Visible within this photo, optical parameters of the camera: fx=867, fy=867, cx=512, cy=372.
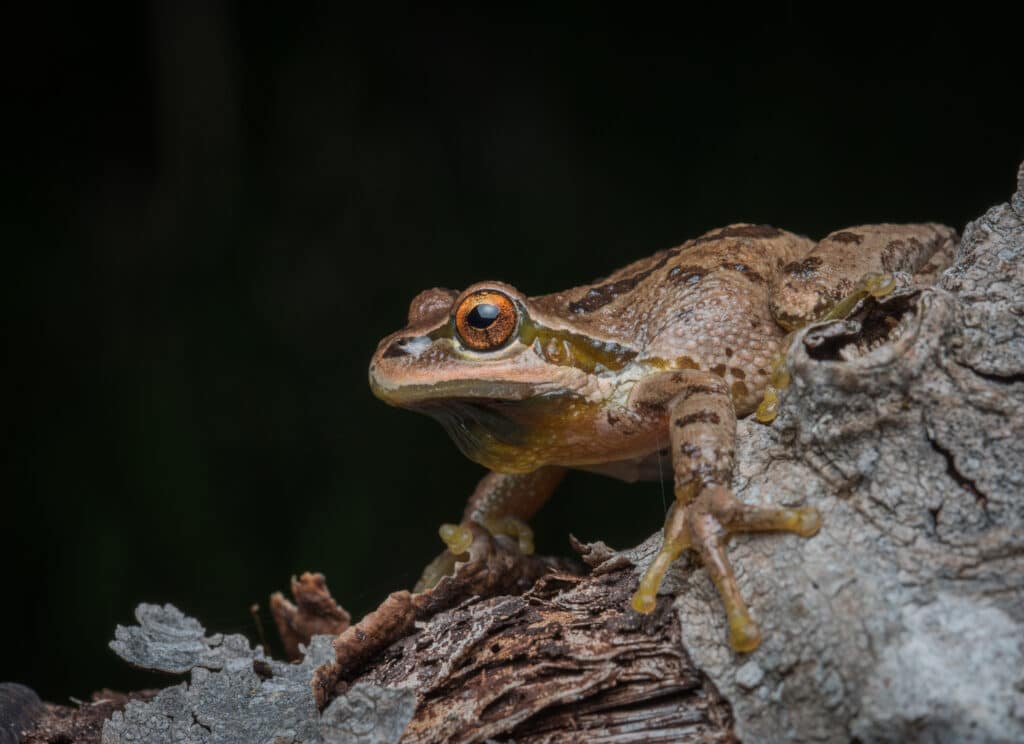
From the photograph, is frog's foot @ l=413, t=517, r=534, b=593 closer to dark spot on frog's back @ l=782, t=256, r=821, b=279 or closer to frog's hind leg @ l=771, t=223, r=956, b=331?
frog's hind leg @ l=771, t=223, r=956, b=331

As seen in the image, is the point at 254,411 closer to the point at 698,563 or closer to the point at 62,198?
the point at 62,198

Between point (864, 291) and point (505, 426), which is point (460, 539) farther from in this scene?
point (864, 291)

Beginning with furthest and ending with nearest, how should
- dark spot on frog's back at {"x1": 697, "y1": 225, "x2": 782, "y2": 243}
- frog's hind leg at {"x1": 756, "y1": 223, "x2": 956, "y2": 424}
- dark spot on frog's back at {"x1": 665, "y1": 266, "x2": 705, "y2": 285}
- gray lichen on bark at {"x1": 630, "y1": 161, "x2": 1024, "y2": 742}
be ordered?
dark spot on frog's back at {"x1": 697, "y1": 225, "x2": 782, "y2": 243} < dark spot on frog's back at {"x1": 665, "y1": 266, "x2": 705, "y2": 285} < frog's hind leg at {"x1": 756, "y1": 223, "x2": 956, "y2": 424} < gray lichen on bark at {"x1": 630, "y1": 161, "x2": 1024, "y2": 742}

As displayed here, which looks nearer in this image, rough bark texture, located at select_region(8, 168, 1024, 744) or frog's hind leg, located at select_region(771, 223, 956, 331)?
rough bark texture, located at select_region(8, 168, 1024, 744)

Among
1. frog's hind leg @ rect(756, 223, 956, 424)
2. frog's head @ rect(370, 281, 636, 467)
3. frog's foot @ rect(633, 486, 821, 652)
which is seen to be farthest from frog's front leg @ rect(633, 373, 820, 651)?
frog's head @ rect(370, 281, 636, 467)

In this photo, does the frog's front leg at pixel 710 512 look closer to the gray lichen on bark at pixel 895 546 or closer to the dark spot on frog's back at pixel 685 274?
the gray lichen on bark at pixel 895 546

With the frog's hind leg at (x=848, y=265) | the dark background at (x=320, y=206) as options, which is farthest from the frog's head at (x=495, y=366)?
the dark background at (x=320, y=206)

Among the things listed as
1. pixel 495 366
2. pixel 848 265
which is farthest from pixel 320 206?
pixel 848 265
